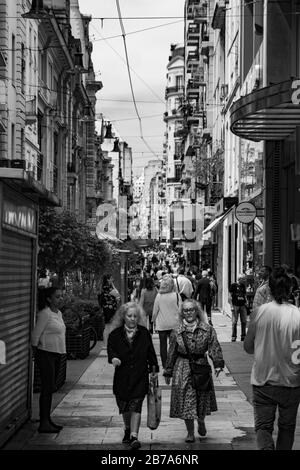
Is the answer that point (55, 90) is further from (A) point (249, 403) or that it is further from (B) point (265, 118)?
(A) point (249, 403)

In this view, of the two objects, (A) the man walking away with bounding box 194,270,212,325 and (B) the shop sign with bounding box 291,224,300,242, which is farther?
(A) the man walking away with bounding box 194,270,212,325

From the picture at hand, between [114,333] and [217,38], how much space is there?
131 feet

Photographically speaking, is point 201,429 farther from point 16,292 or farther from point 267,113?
point 267,113

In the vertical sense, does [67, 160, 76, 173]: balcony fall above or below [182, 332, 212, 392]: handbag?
above

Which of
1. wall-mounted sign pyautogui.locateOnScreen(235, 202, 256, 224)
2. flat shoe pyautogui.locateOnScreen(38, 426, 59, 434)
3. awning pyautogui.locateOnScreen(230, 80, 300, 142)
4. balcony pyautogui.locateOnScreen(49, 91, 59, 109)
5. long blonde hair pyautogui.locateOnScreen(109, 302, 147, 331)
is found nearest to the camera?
long blonde hair pyautogui.locateOnScreen(109, 302, 147, 331)

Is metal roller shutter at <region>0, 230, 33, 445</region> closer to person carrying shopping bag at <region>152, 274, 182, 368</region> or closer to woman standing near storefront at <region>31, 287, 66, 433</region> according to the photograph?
woman standing near storefront at <region>31, 287, 66, 433</region>

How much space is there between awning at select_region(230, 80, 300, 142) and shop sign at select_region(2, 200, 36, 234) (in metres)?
6.19

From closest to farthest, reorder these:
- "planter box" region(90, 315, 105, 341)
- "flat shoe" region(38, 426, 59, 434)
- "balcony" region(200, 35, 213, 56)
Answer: "flat shoe" region(38, 426, 59, 434), "planter box" region(90, 315, 105, 341), "balcony" region(200, 35, 213, 56)

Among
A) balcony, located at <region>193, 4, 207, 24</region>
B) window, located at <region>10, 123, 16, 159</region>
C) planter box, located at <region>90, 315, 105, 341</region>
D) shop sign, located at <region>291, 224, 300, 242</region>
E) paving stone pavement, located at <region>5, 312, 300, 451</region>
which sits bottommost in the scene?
paving stone pavement, located at <region>5, 312, 300, 451</region>

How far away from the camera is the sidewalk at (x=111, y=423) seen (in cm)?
994

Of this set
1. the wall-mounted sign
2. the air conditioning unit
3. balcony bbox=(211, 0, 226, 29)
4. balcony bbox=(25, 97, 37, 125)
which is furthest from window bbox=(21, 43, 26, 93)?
the wall-mounted sign

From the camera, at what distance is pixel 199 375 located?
998cm

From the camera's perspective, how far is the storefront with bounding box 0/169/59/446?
9367 millimetres
